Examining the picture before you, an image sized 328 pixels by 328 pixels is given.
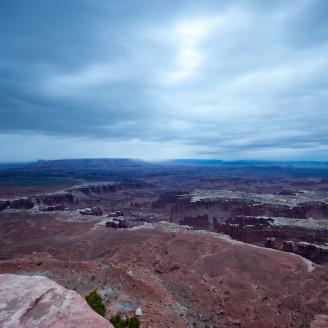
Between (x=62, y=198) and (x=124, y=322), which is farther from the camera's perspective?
(x=62, y=198)

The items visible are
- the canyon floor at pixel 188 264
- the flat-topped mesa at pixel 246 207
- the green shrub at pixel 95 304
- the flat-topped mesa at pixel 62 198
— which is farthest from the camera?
the flat-topped mesa at pixel 62 198

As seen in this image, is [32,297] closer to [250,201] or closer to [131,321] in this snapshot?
[131,321]

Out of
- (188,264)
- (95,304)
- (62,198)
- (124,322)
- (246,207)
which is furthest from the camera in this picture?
(62,198)

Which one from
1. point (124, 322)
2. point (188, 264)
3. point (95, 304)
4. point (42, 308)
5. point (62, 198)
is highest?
point (42, 308)

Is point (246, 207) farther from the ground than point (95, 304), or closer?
closer

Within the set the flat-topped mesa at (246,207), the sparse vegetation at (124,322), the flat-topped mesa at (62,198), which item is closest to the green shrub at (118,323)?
the sparse vegetation at (124,322)

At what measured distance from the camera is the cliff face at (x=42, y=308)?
10336mm

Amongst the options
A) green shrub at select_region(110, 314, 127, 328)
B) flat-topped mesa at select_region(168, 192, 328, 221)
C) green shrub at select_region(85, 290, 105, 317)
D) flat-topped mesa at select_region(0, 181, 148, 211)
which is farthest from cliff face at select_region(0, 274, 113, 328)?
flat-topped mesa at select_region(168, 192, 328, 221)

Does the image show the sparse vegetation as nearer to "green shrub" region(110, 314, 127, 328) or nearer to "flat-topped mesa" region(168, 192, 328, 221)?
"green shrub" region(110, 314, 127, 328)

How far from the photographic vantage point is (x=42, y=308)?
36.4 feet

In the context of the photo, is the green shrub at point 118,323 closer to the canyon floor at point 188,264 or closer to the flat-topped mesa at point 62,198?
the canyon floor at point 188,264

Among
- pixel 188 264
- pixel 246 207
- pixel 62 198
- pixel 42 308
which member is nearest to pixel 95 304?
pixel 42 308

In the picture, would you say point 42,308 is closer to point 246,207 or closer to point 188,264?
point 188,264

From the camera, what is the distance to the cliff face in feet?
33.9
